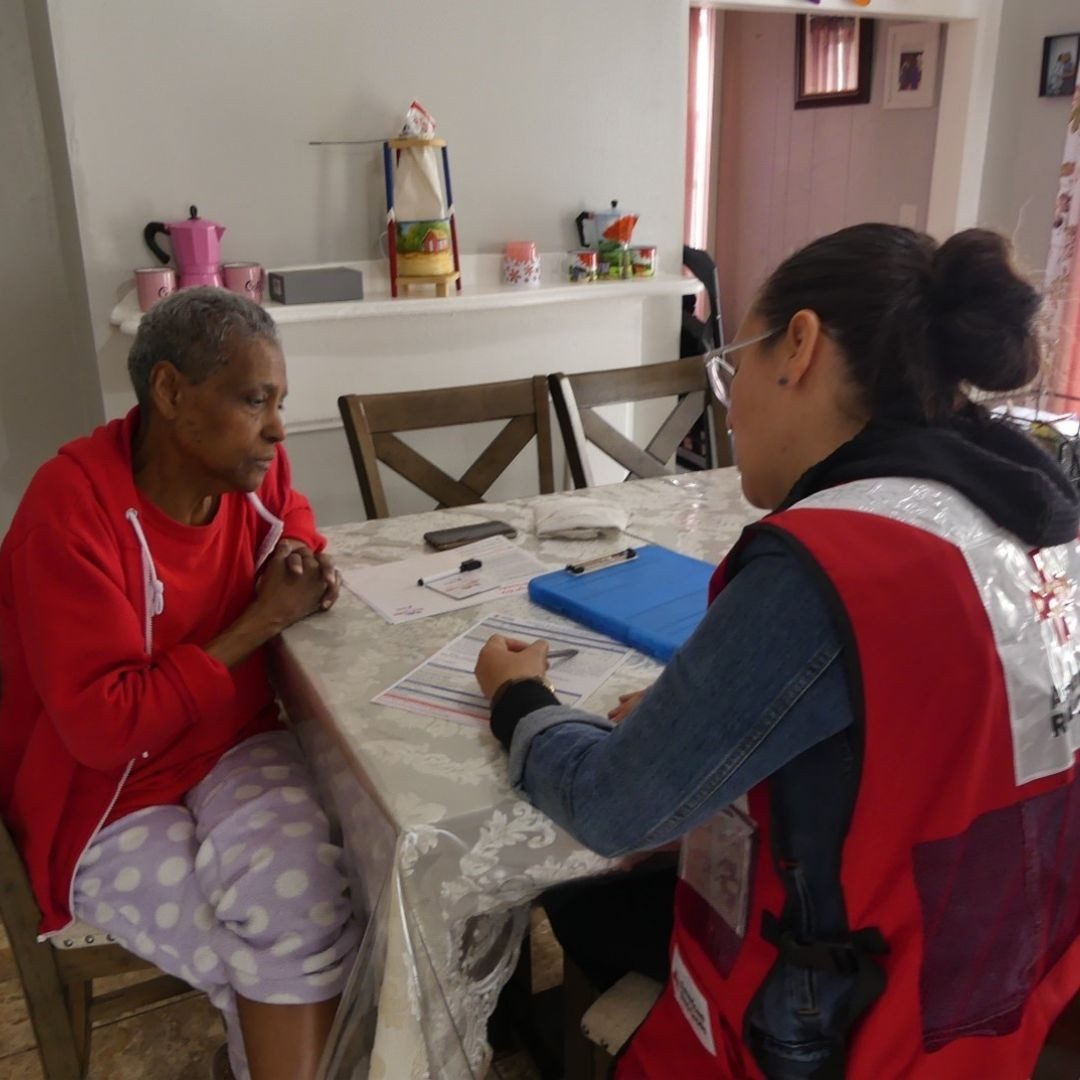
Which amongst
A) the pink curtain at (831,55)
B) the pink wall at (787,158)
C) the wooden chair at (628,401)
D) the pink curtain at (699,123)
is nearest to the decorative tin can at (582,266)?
the wooden chair at (628,401)

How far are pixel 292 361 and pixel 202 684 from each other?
4.56ft

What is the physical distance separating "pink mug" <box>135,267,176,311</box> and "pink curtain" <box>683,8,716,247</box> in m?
2.73

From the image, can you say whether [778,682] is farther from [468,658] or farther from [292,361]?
[292,361]

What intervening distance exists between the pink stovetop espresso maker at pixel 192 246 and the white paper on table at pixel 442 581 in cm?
106

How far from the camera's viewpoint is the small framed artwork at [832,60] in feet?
12.0

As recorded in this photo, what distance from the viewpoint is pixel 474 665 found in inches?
46.4

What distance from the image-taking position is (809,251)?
85 cm

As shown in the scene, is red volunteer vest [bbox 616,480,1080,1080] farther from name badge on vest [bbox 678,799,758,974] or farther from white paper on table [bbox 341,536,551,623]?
white paper on table [bbox 341,536,551,623]

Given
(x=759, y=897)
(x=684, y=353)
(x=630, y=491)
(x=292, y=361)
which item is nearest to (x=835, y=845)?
(x=759, y=897)

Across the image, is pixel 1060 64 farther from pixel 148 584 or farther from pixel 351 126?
pixel 148 584

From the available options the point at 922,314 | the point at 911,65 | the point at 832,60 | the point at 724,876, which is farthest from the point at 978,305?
the point at 832,60

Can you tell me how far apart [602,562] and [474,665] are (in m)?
0.34

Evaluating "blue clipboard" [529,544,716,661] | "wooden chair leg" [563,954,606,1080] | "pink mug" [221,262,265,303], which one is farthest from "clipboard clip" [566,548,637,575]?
"pink mug" [221,262,265,303]

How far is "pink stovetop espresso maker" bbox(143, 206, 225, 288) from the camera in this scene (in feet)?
7.17
